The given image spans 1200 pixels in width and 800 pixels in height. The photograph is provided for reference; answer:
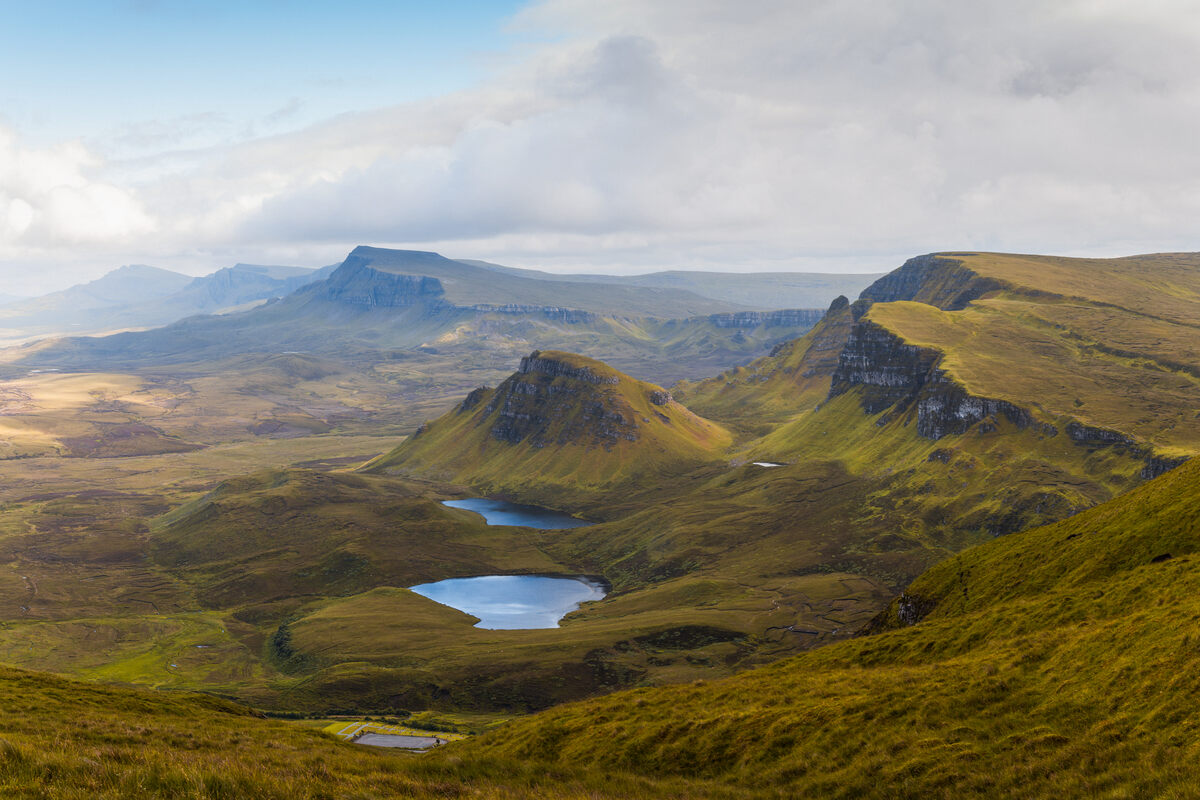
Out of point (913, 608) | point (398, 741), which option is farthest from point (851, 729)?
point (398, 741)

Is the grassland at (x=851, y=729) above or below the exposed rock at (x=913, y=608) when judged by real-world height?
above

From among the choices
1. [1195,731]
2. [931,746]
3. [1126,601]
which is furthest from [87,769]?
[1126,601]

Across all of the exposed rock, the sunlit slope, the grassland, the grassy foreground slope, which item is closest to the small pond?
the grassland

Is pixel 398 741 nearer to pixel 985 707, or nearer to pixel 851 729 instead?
pixel 851 729

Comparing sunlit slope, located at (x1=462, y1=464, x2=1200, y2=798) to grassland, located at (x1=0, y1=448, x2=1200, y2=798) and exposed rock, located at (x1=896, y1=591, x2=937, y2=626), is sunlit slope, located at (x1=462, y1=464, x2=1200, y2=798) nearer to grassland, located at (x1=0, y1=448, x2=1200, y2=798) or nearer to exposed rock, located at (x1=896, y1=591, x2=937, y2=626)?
grassland, located at (x1=0, y1=448, x2=1200, y2=798)

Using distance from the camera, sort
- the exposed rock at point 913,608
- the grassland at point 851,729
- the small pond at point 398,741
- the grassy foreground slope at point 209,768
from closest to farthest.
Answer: the grassy foreground slope at point 209,768
the grassland at point 851,729
the exposed rock at point 913,608
the small pond at point 398,741

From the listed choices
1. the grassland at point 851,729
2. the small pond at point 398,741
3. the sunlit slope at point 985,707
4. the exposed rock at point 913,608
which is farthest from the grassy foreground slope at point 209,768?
the exposed rock at point 913,608

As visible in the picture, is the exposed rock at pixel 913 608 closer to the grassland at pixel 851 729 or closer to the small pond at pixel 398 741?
the grassland at pixel 851 729

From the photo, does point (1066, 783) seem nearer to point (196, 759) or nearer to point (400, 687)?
point (196, 759)
